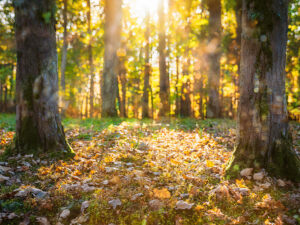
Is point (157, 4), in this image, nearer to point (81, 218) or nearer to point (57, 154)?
point (57, 154)

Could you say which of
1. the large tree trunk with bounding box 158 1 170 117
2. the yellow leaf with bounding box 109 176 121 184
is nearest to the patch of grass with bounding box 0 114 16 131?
the yellow leaf with bounding box 109 176 121 184

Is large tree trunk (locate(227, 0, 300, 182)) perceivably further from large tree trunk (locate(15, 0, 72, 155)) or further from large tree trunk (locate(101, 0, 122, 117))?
large tree trunk (locate(101, 0, 122, 117))

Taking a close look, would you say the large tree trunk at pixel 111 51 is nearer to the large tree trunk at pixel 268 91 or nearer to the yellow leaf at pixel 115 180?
the yellow leaf at pixel 115 180

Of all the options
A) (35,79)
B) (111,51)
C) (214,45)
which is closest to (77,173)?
(35,79)

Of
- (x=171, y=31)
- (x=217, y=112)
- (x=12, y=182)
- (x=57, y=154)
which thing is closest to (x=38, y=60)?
(x=57, y=154)

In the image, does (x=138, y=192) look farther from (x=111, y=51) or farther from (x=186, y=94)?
(x=186, y=94)

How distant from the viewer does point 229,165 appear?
3.79 metres

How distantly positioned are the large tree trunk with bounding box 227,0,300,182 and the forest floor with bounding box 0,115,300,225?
0.29 metres

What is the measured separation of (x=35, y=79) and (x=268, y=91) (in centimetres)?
409

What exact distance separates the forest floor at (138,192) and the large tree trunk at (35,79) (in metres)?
0.38

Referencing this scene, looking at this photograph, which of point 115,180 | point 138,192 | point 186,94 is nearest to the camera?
point 138,192

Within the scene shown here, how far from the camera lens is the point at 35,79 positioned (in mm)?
4445

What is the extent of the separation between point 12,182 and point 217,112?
11.6 meters

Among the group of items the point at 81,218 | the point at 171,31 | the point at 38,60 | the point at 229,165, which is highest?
the point at 171,31
